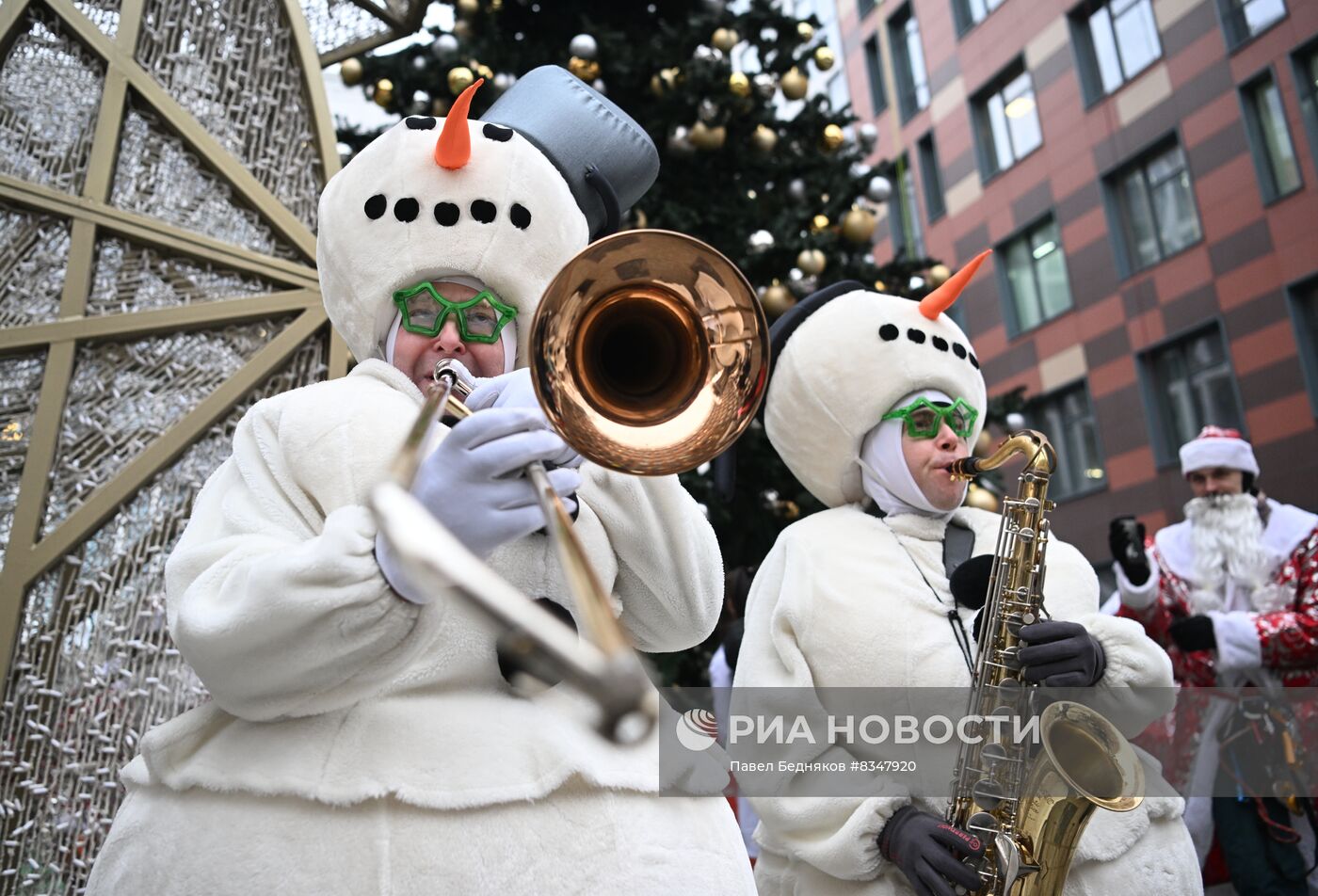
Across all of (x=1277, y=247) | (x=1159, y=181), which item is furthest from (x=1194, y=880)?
(x=1159, y=181)

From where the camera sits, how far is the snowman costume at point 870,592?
3.17 m

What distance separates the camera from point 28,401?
11.3 ft

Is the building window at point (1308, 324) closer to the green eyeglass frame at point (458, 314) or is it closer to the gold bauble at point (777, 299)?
the gold bauble at point (777, 299)

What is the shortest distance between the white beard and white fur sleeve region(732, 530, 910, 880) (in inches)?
118

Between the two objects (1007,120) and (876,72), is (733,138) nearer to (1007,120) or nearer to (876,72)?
(1007,120)

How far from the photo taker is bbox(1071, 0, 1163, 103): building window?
16891mm

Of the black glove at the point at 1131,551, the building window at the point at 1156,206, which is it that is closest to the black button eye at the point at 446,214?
the black glove at the point at 1131,551

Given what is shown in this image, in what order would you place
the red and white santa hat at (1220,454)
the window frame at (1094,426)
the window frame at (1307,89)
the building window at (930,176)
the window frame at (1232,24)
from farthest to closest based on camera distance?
the building window at (930,176) < the window frame at (1094,426) < the window frame at (1232,24) < the window frame at (1307,89) < the red and white santa hat at (1220,454)

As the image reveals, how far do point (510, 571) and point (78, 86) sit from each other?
2.54 m

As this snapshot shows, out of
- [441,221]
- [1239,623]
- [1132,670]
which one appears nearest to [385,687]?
[441,221]

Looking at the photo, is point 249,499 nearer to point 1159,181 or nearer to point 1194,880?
point 1194,880

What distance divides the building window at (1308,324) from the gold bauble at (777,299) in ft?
33.3

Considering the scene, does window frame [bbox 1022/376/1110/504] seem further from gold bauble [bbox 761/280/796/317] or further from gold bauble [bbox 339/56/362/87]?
gold bauble [bbox 339/56/362/87]

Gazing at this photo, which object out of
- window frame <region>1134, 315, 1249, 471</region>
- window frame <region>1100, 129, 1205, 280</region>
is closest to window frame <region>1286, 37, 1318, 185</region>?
window frame <region>1100, 129, 1205, 280</region>
